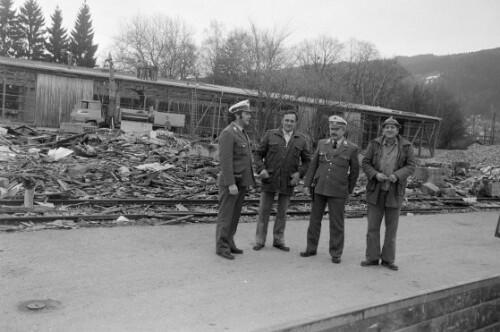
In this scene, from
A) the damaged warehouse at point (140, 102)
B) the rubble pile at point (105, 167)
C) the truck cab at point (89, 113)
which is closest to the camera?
the rubble pile at point (105, 167)

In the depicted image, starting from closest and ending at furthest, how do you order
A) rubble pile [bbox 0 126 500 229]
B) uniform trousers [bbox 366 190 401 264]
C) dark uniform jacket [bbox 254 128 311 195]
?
uniform trousers [bbox 366 190 401 264] → dark uniform jacket [bbox 254 128 311 195] → rubble pile [bbox 0 126 500 229]

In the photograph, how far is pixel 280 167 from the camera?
23.3 feet

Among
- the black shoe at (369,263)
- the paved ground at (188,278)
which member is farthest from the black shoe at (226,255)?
the black shoe at (369,263)

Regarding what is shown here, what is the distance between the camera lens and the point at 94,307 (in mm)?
4484

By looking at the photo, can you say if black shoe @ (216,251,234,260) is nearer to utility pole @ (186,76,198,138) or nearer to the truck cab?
the truck cab

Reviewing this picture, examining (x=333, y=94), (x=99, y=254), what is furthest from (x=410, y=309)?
(x=333, y=94)

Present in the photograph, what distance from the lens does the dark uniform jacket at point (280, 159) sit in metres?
7.11

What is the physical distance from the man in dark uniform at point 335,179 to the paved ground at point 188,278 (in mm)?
457

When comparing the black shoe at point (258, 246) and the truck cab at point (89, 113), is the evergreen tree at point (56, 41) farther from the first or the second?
the black shoe at point (258, 246)

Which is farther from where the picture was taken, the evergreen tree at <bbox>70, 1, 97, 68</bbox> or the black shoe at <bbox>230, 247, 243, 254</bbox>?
the evergreen tree at <bbox>70, 1, 97, 68</bbox>

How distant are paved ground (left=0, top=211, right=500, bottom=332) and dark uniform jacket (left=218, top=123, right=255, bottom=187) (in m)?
1.10

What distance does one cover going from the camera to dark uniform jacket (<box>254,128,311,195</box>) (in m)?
7.11

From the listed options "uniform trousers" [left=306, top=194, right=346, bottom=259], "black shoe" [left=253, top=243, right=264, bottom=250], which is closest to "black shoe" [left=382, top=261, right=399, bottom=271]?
"uniform trousers" [left=306, top=194, right=346, bottom=259]

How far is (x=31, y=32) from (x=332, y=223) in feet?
261
